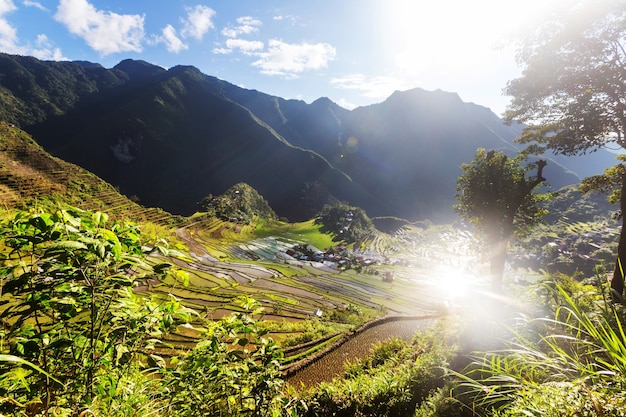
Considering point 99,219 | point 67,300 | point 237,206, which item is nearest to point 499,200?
point 99,219

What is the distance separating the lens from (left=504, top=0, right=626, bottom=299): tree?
26.9ft

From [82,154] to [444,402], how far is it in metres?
200

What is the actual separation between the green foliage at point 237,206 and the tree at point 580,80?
3307 inches

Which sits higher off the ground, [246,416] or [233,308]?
[246,416]

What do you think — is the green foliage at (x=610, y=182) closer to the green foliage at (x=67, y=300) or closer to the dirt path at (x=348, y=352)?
the dirt path at (x=348, y=352)

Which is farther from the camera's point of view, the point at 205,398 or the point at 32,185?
the point at 32,185

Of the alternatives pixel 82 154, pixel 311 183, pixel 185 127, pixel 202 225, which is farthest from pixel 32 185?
pixel 185 127

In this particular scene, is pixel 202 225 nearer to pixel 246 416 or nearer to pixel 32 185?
pixel 32 185

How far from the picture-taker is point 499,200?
15.8 meters

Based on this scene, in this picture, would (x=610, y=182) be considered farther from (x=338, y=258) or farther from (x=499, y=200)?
(x=338, y=258)

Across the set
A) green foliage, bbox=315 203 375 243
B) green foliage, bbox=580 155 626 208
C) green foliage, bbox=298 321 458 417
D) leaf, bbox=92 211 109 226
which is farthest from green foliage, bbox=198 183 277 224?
leaf, bbox=92 211 109 226

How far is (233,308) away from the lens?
28.3 meters

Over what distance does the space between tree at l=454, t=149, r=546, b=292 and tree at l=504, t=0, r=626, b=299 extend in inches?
215

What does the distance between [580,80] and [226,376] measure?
42.5 feet
